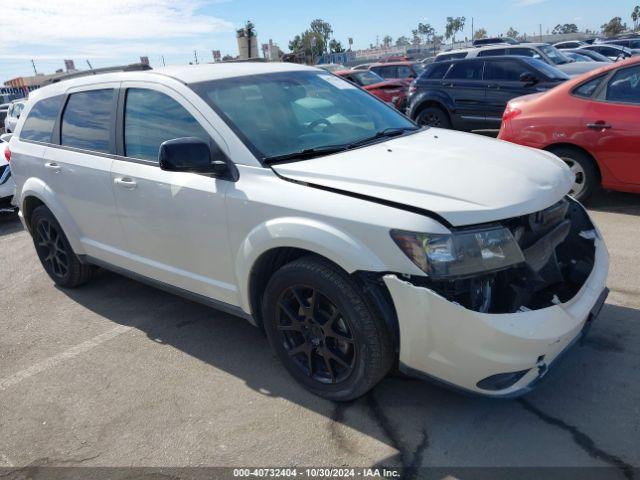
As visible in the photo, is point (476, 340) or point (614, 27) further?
point (614, 27)

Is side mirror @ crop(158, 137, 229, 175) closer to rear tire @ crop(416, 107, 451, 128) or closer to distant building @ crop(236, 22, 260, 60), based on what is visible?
distant building @ crop(236, 22, 260, 60)

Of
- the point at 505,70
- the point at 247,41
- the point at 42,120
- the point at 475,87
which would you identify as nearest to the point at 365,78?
the point at 475,87

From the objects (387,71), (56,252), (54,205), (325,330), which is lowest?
(56,252)

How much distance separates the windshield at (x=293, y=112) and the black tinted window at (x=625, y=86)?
2.89 m

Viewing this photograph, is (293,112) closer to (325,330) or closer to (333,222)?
(333,222)

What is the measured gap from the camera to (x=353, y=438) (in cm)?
268

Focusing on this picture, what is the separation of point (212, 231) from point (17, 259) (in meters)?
4.14

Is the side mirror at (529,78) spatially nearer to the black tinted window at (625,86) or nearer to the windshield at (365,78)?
the black tinted window at (625,86)

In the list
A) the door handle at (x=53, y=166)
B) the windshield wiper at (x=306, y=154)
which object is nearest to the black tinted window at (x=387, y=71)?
the door handle at (x=53, y=166)

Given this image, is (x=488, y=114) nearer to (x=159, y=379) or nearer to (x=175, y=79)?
(x=175, y=79)

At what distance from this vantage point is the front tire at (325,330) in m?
2.56

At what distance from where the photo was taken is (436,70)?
10688 mm

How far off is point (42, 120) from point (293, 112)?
256 centimetres

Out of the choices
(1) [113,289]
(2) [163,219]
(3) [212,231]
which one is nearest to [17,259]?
(1) [113,289]
